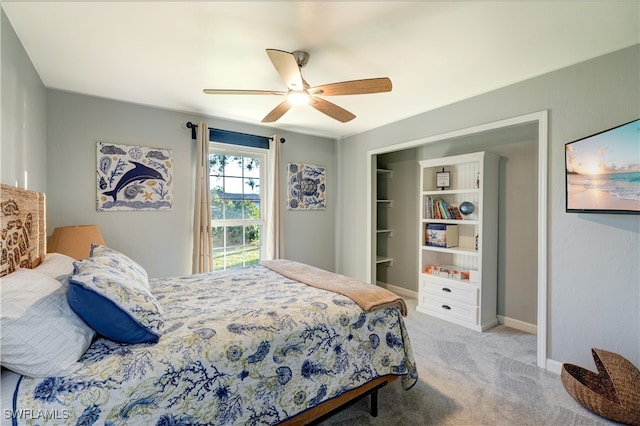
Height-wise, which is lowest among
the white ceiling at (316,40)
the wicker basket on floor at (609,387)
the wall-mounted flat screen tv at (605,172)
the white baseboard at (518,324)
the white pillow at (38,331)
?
the white baseboard at (518,324)

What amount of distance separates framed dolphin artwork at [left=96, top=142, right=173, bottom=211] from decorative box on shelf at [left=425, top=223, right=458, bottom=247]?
10.4 feet

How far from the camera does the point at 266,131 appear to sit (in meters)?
3.91

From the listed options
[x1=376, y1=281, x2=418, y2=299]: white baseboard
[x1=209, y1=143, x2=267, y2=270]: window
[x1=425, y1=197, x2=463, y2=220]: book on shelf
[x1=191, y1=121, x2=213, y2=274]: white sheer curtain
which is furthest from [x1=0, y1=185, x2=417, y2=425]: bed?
[x1=376, y1=281, x2=418, y2=299]: white baseboard

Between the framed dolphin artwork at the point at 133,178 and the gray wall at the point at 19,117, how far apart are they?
46 cm

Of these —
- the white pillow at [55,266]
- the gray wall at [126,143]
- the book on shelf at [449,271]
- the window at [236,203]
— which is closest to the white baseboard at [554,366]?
the book on shelf at [449,271]

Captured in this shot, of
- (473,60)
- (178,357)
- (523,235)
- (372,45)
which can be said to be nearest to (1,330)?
(178,357)

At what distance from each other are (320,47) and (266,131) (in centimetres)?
208

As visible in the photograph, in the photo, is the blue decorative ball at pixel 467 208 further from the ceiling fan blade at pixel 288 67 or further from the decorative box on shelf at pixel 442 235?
the ceiling fan blade at pixel 288 67

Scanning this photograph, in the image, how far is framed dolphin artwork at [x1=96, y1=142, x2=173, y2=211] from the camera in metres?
2.88

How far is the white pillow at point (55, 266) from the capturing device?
1527mm

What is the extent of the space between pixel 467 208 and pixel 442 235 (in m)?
0.43

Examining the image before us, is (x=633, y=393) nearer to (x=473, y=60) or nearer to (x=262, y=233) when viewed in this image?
(x=473, y=60)

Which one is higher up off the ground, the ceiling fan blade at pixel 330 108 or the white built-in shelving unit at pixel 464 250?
the ceiling fan blade at pixel 330 108

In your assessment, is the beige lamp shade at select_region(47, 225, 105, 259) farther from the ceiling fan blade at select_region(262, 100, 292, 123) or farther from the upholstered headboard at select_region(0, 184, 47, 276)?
the ceiling fan blade at select_region(262, 100, 292, 123)
